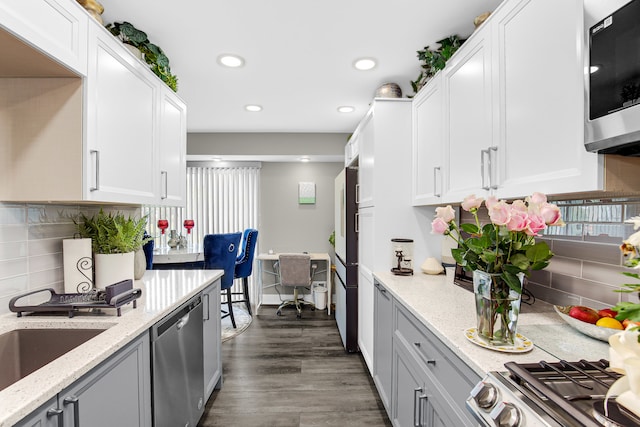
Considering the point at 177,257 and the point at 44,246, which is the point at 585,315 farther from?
the point at 177,257

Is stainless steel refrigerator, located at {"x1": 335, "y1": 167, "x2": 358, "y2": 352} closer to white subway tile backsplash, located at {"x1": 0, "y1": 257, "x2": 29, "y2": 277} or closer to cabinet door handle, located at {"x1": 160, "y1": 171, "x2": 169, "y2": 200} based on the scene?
cabinet door handle, located at {"x1": 160, "y1": 171, "x2": 169, "y2": 200}

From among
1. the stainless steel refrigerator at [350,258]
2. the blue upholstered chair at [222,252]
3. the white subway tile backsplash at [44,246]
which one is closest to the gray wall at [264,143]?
the stainless steel refrigerator at [350,258]

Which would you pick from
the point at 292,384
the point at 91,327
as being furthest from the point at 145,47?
the point at 292,384

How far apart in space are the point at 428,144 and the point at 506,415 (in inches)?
65.9

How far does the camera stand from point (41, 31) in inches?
44.3

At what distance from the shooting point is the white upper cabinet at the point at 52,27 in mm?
1010

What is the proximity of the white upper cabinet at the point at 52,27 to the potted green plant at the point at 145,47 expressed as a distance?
1.80 ft

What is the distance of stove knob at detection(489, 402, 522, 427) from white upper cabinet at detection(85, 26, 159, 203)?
1.61 metres

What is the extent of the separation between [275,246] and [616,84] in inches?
173

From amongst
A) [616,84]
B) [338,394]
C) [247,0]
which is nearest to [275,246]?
[338,394]

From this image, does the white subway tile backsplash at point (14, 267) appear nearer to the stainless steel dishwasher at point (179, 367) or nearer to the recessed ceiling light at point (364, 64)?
the stainless steel dishwasher at point (179, 367)

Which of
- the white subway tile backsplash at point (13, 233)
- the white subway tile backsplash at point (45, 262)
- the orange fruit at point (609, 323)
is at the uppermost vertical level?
the white subway tile backsplash at point (13, 233)

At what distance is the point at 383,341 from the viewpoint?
2.12 meters

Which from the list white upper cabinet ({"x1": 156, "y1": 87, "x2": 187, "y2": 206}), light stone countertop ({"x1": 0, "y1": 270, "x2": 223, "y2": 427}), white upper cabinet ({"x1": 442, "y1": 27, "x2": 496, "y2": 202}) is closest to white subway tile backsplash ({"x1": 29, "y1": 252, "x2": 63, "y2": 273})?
light stone countertop ({"x1": 0, "y1": 270, "x2": 223, "y2": 427})
